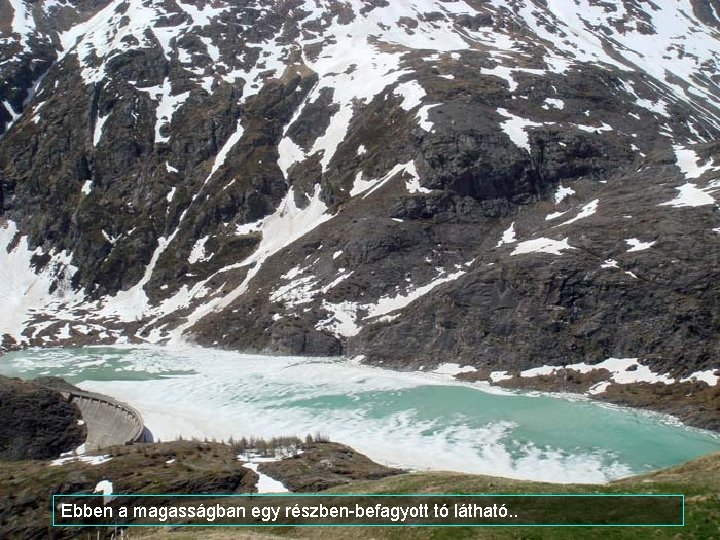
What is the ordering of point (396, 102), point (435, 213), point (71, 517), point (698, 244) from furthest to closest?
point (396, 102)
point (435, 213)
point (698, 244)
point (71, 517)

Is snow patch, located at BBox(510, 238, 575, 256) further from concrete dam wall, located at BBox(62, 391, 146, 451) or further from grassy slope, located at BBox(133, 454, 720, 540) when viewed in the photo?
grassy slope, located at BBox(133, 454, 720, 540)

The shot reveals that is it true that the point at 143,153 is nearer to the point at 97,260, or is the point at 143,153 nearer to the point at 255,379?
the point at 97,260

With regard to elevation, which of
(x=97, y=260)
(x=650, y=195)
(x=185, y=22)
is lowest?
(x=97, y=260)

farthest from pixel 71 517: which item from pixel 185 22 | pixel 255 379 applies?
pixel 185 22

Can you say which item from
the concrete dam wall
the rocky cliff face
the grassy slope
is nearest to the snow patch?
the rocky cliff face

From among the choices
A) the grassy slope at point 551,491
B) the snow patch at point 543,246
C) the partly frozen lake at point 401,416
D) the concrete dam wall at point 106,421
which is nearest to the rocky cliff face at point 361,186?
the snow patch at point 543,246

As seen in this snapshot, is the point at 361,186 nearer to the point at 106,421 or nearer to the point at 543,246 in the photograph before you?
the point at 543,246
